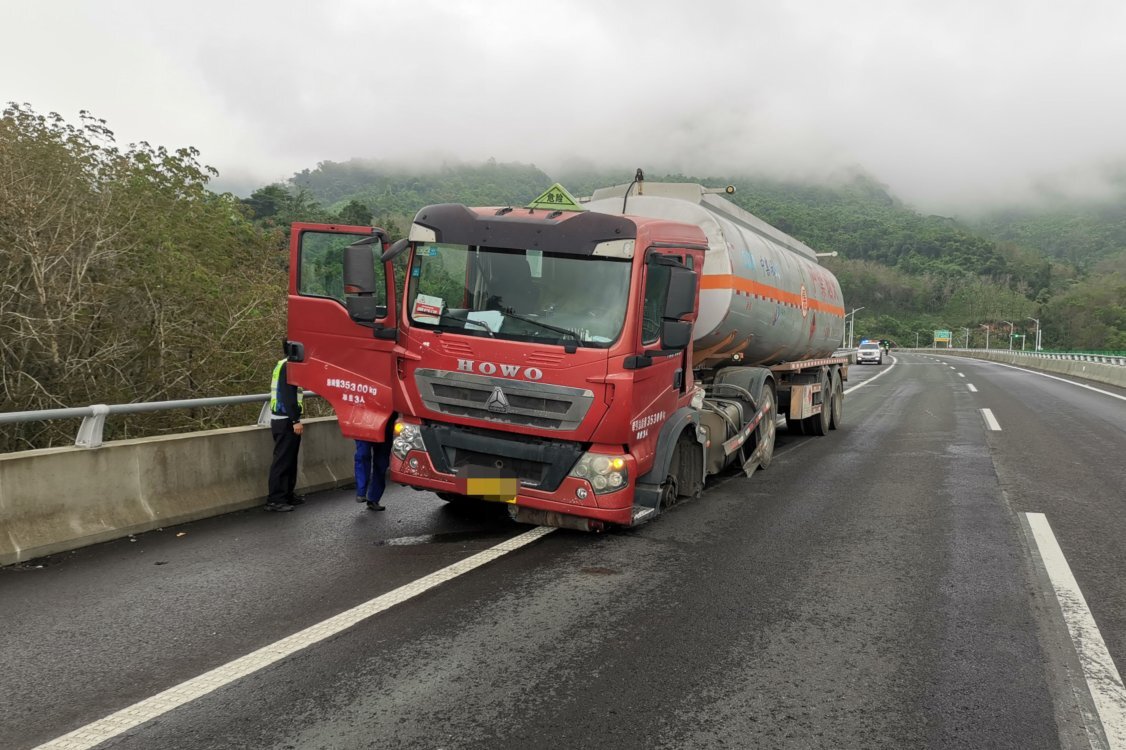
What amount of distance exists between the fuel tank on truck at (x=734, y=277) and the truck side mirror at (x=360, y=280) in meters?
2.89

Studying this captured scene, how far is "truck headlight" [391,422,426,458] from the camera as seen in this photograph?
19.9ft

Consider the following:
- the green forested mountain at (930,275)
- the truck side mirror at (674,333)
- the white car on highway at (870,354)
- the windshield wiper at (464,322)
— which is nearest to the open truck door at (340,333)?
the windshield wiper at (464,322)

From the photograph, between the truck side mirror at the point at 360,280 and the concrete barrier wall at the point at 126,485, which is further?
the truck side mirror at the point at 360,280

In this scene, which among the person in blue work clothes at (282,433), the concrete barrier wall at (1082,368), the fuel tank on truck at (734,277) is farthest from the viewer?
the concrete barrier wall at (1082,368)

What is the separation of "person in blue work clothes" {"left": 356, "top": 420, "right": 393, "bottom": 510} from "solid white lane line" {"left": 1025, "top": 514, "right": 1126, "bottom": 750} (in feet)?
17.4

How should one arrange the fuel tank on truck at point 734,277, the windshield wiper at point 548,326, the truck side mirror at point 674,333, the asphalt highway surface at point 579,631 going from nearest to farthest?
the asphalt highway surface at point 579,631
the windshield wiper at point 548,326
the truck side mirror at point 674,333
the fuel tank on truck at point 734,277

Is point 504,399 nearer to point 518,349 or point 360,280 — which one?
point 518,349

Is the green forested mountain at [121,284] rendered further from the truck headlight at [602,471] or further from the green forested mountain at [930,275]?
the green forested mountain at [930,275]

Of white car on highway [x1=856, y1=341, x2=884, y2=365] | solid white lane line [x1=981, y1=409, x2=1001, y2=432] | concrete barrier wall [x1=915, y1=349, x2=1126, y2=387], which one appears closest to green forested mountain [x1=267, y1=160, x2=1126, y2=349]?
white car on highway [x1=856, y1=341, x2=884, y2=365]

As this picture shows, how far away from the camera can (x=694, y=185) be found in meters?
8.80

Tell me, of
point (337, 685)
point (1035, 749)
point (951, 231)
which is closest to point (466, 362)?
point (337, 685)

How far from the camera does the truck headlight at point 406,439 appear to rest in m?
6.05

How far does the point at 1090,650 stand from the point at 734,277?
→ 523cm

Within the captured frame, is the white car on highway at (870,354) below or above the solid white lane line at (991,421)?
above
